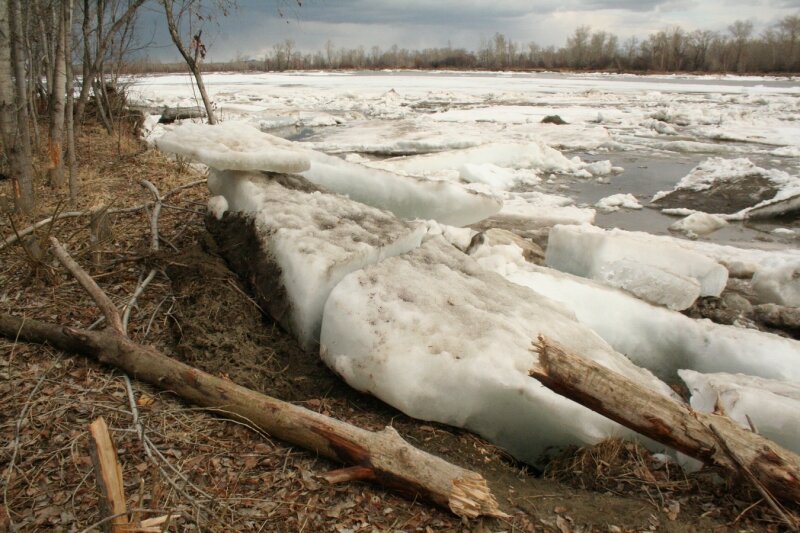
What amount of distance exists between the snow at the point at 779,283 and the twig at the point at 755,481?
3141mm

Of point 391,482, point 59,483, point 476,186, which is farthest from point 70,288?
point 476,186

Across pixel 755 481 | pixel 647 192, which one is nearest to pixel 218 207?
pixel 755 481

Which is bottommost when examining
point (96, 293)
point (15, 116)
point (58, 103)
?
point (96, 293)

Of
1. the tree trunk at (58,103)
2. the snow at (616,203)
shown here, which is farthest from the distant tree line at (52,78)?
the snow at (616,203)

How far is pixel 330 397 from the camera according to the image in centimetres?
251

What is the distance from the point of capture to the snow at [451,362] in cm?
238

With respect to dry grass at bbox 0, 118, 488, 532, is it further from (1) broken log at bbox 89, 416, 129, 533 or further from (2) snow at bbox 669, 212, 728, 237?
(2) snow at bbox 669, 212, 728, 237

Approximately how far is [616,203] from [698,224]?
1.25 meters

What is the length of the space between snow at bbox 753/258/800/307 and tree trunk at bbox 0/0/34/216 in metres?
5.81

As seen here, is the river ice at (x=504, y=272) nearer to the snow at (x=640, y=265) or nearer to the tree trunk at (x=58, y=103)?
A: the snow at (x=640, y=265)

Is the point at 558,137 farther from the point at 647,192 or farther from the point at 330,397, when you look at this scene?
the point at 330,397

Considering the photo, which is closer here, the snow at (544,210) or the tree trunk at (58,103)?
the tree trunk at (58,103)

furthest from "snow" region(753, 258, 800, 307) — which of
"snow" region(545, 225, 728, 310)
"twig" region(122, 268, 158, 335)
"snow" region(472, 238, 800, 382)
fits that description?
"twig" region(122, 268, 158, 335)

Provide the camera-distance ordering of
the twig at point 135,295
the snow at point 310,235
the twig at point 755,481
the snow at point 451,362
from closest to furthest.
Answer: the twig at point 755,481 → the snow at point 451,362 → the twig at point 135,295 → the snow at point 310,235
